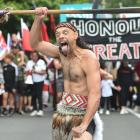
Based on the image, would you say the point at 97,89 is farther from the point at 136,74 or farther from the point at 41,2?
the point at 41,2

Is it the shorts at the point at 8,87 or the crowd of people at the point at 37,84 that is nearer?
the crowd of people at the point at 37,84

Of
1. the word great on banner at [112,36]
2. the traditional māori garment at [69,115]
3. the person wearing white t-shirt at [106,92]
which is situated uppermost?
the word great on banner at [112,36]

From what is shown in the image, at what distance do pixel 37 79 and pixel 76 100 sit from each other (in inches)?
405

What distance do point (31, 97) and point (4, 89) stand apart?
855mm

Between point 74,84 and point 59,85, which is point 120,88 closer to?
point 59,85

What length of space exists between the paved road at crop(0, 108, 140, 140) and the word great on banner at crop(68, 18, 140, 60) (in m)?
1.47

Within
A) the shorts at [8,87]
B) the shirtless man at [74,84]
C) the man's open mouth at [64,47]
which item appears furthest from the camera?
the shorts at [8,87]

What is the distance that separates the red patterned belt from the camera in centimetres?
596

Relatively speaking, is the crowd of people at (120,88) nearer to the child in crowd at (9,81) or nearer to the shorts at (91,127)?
the child in crowd at (9,81)

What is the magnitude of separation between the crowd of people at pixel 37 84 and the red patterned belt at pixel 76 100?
956 cm

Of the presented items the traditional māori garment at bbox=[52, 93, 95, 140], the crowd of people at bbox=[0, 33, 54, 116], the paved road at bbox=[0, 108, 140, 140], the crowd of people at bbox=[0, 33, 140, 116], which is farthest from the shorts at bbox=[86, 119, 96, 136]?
the crowd of people at bbox=[0, 33, 54, 116]

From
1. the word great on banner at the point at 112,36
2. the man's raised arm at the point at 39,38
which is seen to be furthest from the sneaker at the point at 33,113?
the man's raised arm at the point at 39,38

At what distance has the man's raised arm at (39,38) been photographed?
604 cm

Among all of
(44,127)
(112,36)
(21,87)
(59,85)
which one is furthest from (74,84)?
(21,87)
